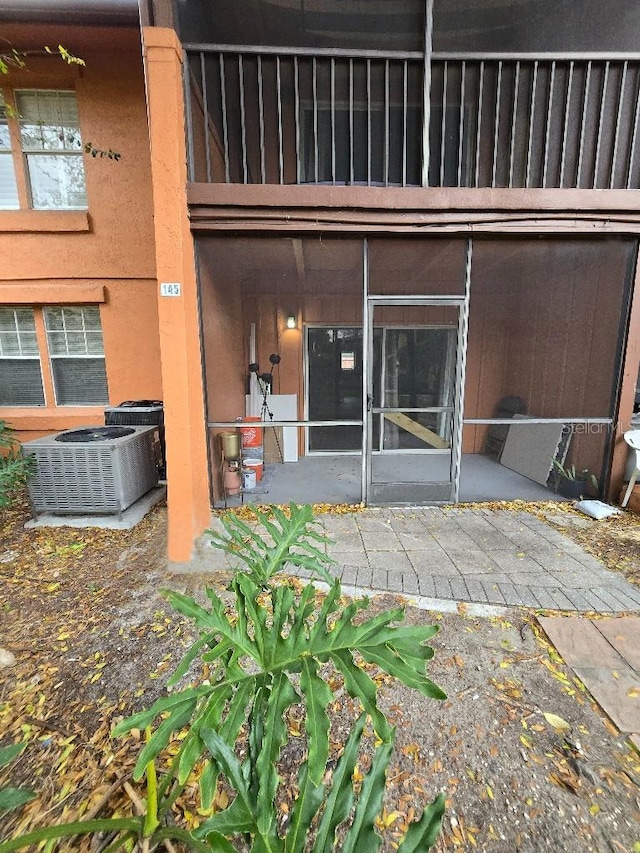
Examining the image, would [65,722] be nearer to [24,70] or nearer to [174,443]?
[174,443]

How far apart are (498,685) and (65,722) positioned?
2.05 meters

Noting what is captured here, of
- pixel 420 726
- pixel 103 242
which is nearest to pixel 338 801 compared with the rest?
pixel 420 726

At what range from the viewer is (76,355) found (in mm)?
5152

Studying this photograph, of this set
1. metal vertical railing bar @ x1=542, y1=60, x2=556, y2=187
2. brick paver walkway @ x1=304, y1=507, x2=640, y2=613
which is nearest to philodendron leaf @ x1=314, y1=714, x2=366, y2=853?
brick paver walkway @ x1=304, y1=507, x2=640, y2=613

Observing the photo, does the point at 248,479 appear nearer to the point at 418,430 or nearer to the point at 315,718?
the point at 418,430

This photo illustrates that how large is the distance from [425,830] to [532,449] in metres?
4.86

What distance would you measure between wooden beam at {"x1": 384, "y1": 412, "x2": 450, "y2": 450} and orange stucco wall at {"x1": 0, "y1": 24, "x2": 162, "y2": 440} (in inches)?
132

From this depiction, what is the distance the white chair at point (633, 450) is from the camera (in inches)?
146

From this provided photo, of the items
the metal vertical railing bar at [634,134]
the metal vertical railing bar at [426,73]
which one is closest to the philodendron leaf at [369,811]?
the metal vertical railing bar at [426,73]

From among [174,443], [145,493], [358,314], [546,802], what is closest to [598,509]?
[546,802]

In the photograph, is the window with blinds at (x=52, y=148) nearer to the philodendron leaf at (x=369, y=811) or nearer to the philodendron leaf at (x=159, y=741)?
→ the philodendron leaf at (x=159, y=741)

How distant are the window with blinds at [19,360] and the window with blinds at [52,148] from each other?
61.2 inches

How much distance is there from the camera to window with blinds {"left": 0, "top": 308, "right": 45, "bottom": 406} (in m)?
5.09

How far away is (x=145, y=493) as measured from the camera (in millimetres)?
4125
